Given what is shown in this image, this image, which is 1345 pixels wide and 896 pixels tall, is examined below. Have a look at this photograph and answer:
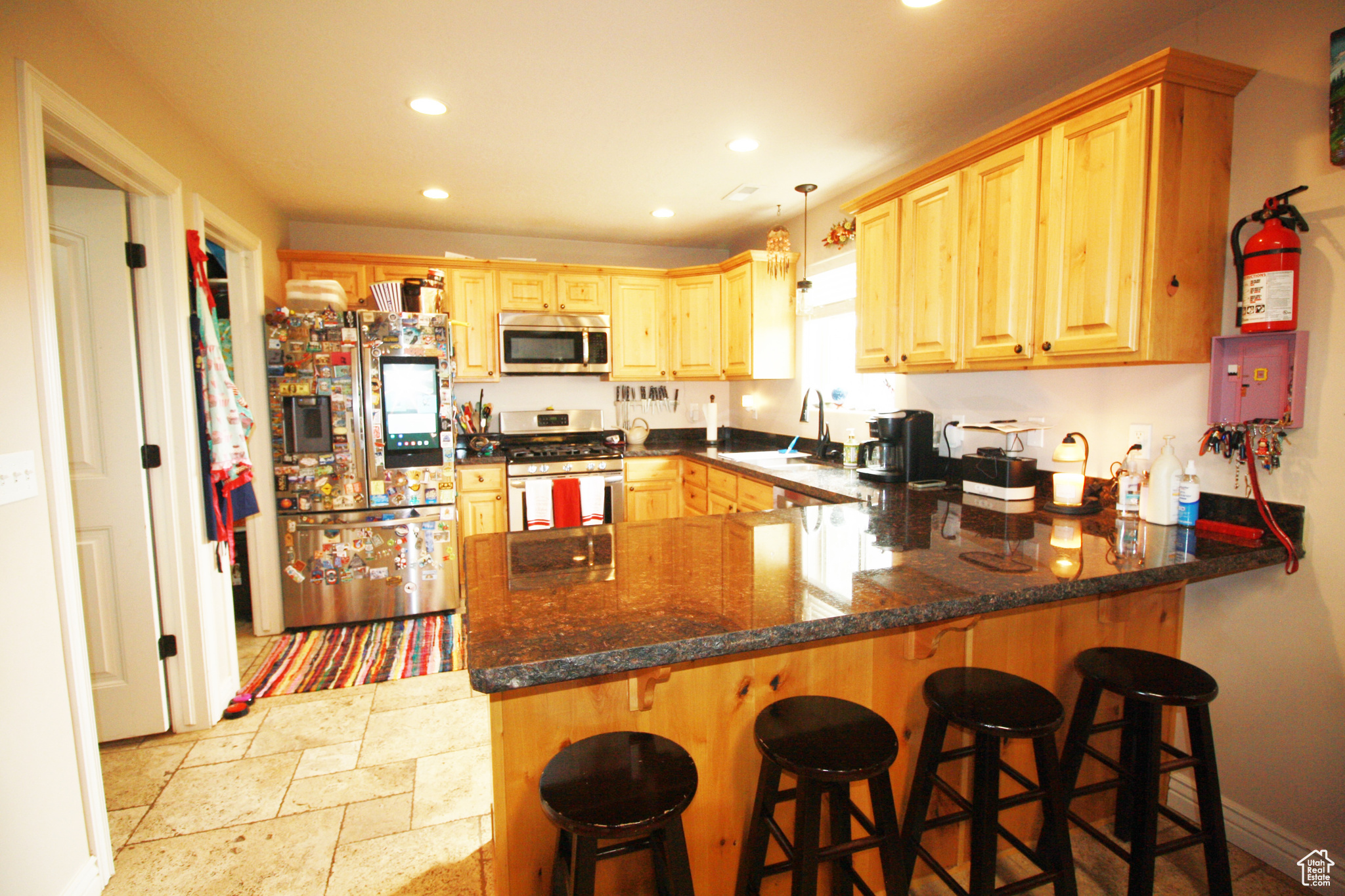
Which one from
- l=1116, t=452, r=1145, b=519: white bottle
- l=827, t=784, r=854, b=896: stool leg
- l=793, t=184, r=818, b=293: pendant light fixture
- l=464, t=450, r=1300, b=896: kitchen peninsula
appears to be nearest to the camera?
l=464, t=450, r=1300, b=896: kitchen peninsula

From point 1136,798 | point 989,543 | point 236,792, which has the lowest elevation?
point 236,792

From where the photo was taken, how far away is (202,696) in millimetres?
2482

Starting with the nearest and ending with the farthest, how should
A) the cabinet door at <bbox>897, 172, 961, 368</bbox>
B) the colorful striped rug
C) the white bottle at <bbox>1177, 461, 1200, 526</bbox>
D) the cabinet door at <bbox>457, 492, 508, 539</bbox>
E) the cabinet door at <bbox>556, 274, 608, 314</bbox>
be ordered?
the white bottle at <bbox>1177, 461, 1200, 526</bbox> → the cabinet door at <bbox>897, 172, 961, 368</bbox> → the colorful striped rug → the cabinet door at <bbox>457, 492, 508, 539</bbox> → the cabinet door at <bbox>556, 274, 608, 314</bbox>

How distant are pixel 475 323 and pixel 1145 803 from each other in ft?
13.4

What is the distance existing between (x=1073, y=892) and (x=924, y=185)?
229 centimetres

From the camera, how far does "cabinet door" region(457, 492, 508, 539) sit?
393 centimetres

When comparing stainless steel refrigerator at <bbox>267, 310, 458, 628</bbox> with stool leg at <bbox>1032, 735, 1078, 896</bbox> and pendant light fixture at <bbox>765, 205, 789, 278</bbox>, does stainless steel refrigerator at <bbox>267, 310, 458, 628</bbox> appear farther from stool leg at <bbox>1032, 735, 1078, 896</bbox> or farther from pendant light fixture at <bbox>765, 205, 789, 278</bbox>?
stool leg at <bbox>1032, 735, 1078, 896</bbox>

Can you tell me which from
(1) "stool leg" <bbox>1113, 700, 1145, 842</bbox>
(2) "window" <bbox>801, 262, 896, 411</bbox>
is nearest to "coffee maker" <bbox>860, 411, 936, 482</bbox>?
(2) "window" <bbox>801, 262, 896, 411</bbox>

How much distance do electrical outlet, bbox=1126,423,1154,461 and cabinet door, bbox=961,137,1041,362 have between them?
426 millimetres

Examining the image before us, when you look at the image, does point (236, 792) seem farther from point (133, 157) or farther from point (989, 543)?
point (989, 543)

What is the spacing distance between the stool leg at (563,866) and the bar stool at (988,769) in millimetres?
661

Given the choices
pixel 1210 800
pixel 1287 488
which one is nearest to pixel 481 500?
pixel 1210 800

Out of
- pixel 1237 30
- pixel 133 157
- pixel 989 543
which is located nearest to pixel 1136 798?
pixel 989 543

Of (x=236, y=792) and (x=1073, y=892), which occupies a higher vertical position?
(x=1073, y=892)
